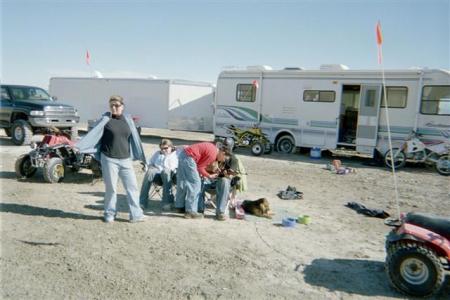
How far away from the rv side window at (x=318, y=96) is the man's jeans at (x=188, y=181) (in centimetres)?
828

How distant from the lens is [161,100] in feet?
55.0

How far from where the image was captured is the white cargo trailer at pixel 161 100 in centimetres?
1672

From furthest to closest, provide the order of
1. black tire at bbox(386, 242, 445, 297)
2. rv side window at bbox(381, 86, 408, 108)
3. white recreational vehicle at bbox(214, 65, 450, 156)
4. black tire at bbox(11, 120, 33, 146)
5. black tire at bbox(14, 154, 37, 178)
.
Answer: black tire at bbox(11, 120, 33, 146)
rv side window at bbox(381, 86, 408, 108)
white recreational vehicle at bbox(214, 65, 450, 156)
black tire at bbox(14, 154, 37, 178)
black tire at bbox(386, 242, 445, 297)

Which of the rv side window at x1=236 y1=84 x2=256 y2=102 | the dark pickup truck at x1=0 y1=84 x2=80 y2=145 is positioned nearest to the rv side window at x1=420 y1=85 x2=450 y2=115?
the rv side window at x1=236 y1=84 x2=256 y2=102

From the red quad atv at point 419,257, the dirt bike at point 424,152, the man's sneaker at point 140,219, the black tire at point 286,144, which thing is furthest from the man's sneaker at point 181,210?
the black tire at point 286,144

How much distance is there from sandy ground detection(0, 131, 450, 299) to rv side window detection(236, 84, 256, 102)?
22.2ft

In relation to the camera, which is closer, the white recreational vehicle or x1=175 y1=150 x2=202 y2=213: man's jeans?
x1=175 y1=150 x2=202 y2=213: man's jeans

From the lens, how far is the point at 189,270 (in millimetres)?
4348

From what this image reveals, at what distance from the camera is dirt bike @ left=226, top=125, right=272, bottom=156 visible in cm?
1366

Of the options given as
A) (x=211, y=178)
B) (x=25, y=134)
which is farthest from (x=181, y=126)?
(x=211, y=178)

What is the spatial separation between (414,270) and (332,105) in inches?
382

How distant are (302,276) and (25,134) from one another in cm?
1149

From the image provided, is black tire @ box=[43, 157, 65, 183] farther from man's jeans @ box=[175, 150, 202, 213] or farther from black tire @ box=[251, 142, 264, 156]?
black tire @ box=[251, 142, 264, 156]

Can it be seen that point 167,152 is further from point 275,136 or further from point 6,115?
point 6,115
